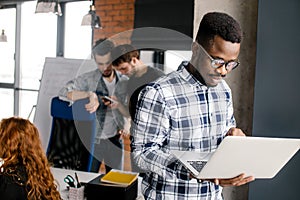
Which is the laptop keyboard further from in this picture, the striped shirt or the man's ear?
the man's ear

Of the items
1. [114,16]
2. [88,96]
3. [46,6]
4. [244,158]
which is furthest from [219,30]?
[114,16]

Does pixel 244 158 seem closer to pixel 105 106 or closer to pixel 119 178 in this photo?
pixel 119 178

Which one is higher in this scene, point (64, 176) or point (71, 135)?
point (71, 135)

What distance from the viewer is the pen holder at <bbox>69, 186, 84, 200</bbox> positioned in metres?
1.66

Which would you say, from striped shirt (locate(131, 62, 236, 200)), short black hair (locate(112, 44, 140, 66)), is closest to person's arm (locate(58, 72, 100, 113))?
short black hair (locate(112, 44, 140, 66))

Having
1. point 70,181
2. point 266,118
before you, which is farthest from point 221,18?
point 266,118

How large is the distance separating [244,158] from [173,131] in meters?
0.27

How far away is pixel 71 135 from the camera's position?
2.54 metres

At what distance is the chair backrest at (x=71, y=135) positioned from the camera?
92.8 inches

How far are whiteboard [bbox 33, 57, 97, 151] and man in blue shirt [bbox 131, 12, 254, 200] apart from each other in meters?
2.52

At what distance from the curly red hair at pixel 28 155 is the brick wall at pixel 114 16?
276 cm

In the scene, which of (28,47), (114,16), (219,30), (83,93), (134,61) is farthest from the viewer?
(28,47)

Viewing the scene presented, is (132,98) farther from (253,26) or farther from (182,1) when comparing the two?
(182,1)

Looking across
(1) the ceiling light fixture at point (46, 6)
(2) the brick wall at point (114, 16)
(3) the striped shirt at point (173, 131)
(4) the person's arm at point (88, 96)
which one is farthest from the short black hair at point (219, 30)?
(2) the brick wall at point (114, 16)
